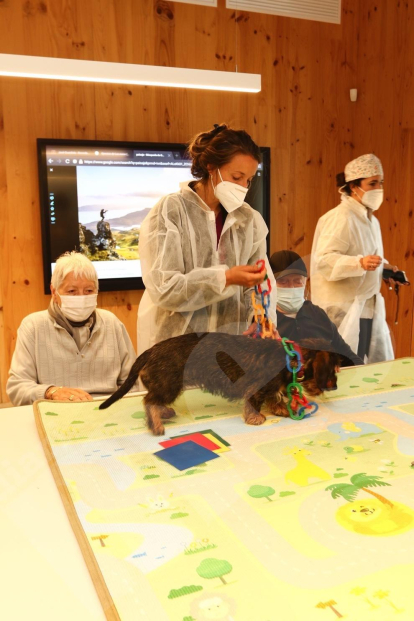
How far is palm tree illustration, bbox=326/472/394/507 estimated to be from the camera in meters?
0.67

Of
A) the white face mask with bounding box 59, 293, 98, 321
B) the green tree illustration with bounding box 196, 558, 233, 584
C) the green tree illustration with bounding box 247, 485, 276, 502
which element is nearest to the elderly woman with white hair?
the white face mask with bounding box 59, 293, 98, 321

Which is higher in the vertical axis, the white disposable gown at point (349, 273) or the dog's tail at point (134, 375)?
the white disposable gown at point (349, 273)

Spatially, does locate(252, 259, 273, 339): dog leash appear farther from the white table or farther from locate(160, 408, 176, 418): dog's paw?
the white table

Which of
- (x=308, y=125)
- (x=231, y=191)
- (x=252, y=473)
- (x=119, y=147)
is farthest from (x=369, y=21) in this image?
(x=252, y=473)

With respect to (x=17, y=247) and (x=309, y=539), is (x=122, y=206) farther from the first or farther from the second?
(x=309, y=539)

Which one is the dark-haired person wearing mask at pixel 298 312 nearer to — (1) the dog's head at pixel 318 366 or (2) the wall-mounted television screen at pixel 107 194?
(1) the dog's head at pixel 318 366

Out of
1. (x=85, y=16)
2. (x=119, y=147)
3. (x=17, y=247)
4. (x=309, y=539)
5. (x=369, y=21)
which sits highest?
(x=85, y=16)

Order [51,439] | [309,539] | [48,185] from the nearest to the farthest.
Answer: [309,539], [51,439], [48,185]

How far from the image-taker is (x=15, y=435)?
0.92 metres

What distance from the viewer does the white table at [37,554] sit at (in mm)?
498

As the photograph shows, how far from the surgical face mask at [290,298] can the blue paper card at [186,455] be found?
41cm

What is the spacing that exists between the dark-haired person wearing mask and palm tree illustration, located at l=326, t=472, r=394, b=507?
0.35 m

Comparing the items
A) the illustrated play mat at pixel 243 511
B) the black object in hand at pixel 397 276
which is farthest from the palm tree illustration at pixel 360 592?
the black object in hand at pixel 397 276

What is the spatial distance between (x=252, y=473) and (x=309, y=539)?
0.17 m
